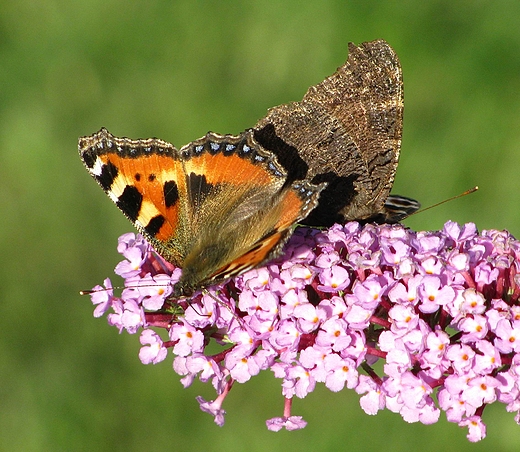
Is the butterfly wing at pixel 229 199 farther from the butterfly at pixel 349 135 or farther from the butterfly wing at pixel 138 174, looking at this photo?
the butterfly at pixel 349 135

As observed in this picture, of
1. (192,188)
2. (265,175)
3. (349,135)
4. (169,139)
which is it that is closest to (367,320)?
(265,175)

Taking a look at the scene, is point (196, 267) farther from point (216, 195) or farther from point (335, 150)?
point (335, 150)

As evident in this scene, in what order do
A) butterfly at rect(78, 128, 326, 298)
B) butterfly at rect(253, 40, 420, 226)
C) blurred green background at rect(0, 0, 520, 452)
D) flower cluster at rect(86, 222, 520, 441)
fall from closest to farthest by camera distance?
flower cluster at rect(86, 222, 520, 441) → butterfly at rect(78, 128, 326, 298) → butterfly at rect(253, 40, 420, 226) → blurred green background at rect(0, 0, 520, 452)

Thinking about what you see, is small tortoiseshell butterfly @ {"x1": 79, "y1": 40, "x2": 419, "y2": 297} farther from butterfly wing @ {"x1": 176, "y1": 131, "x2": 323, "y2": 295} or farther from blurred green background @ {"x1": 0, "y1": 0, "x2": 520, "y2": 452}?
blurred green background @ {"x1": 0, "y1": 0, "x2": 520, "y2": 452}

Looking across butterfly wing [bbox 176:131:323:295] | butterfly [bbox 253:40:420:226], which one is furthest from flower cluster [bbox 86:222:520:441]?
butterfly [bbox 253:40:420:226]

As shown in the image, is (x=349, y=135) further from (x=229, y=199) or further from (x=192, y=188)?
(x=192, y=188)

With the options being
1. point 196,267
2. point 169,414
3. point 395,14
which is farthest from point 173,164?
point 395,14
